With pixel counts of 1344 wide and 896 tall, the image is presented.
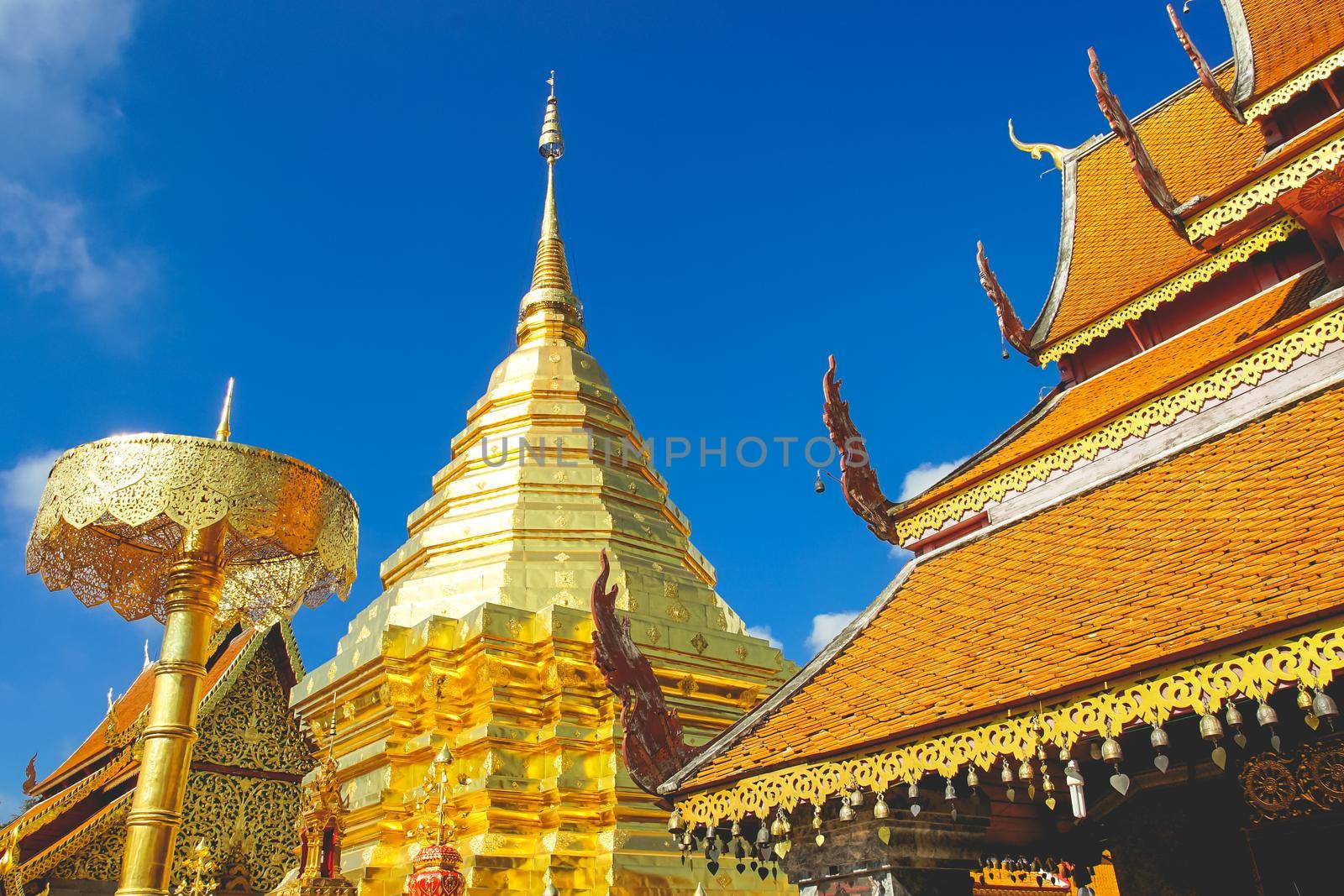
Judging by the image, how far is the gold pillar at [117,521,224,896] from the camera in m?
5.34

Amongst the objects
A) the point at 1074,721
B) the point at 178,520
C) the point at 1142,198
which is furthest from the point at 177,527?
the point at 1142,198

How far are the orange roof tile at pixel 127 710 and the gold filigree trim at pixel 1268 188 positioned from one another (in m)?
12.4

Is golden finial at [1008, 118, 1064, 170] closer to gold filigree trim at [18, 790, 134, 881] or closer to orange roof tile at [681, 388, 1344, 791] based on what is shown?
orange roof tile at [681, 388, 1344, 791]

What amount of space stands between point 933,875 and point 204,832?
1093 cm

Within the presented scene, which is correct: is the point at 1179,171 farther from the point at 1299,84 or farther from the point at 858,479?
the point at 858,479

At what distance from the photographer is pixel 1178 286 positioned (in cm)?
652

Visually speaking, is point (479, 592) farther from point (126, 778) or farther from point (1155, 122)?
point (1155, 122)

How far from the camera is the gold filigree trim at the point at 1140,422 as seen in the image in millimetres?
4785

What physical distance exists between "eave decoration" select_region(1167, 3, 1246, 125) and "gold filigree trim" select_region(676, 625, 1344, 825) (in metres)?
3.95

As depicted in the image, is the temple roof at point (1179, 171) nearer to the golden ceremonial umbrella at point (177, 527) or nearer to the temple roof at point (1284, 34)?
the temple roof at point (1284, 34)

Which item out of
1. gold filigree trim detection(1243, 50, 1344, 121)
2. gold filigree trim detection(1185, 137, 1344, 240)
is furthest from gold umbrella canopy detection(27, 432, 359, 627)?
gold filigree trim detection(1243, 50, 1344, 121)

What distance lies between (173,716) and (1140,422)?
18.5ft

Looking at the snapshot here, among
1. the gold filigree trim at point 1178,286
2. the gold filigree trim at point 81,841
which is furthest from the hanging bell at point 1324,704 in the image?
the gold filigree trim at point 81,841

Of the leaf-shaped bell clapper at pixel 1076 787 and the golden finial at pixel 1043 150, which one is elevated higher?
the golden finial at pixel 1043 150
